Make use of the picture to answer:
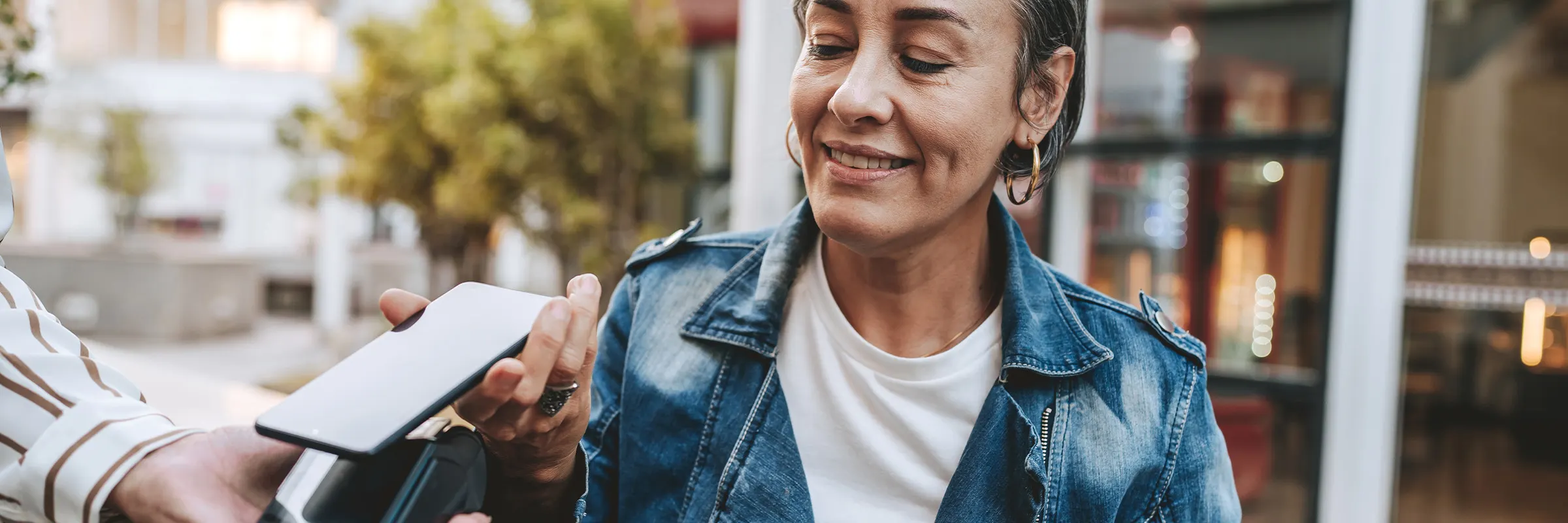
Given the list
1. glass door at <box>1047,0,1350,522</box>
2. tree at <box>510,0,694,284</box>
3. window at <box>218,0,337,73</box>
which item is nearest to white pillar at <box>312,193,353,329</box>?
window at <box>218,0,337,73</box>

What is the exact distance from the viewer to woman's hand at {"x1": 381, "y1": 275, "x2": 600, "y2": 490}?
2.84 feet

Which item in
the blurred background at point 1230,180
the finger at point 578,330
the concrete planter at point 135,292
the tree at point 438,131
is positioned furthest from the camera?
the concrete planter at point 135,292

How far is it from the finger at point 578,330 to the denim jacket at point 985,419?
42 cm

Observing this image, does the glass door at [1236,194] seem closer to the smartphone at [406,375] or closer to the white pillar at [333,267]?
the smartphone at [406,375]

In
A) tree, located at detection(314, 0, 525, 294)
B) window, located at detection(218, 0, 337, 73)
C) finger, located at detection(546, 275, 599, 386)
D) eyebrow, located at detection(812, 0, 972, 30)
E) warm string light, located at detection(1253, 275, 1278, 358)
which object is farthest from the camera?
window, located at detection(218, 0, 337, 73)

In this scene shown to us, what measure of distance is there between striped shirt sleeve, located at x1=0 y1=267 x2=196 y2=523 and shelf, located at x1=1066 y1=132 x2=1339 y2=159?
391cm

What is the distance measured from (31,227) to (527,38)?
14.8 metres

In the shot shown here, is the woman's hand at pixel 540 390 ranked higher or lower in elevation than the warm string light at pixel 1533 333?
higher

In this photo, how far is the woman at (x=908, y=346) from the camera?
121cm

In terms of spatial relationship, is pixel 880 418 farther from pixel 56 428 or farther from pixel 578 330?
pixel 56 428

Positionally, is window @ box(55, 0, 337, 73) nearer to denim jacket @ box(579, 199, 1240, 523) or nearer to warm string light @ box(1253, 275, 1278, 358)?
warm string light @ box(1253, 275, 1278, 358)

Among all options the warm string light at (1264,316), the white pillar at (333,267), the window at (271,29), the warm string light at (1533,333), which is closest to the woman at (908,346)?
the warm string light at (1264,316)

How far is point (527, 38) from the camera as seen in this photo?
645cm

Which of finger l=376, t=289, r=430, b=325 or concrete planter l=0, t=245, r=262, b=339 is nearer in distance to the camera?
finger l=376, t=289, r=430, b=325
